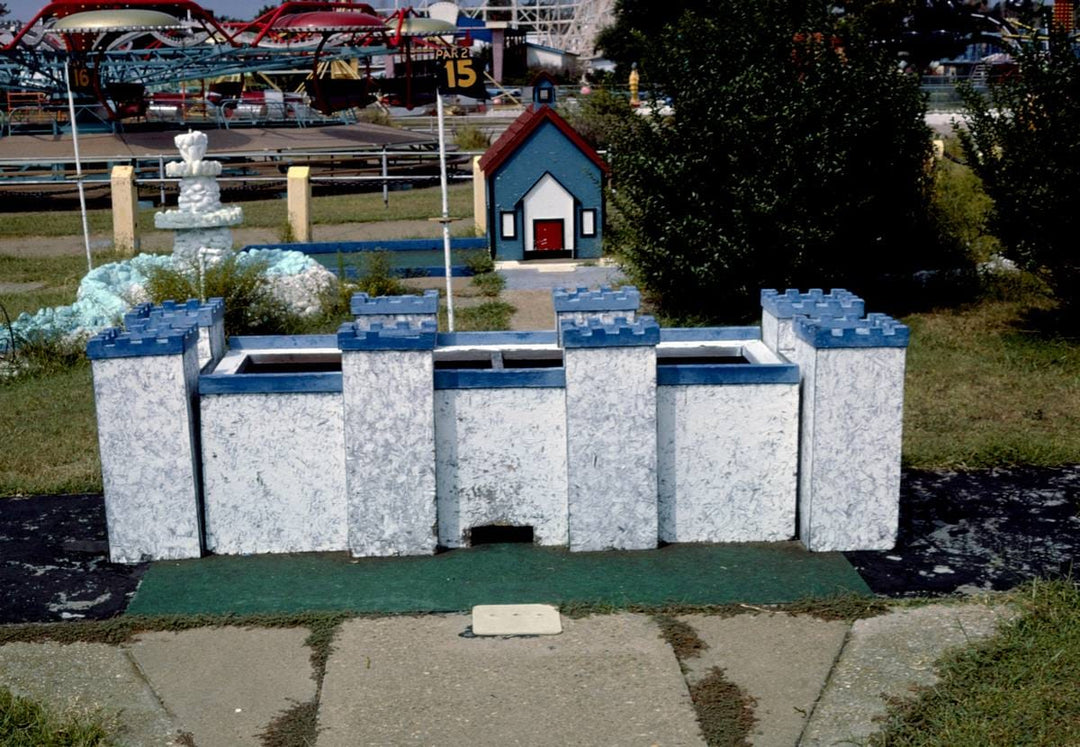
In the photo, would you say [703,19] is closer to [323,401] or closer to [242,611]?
[323,401]

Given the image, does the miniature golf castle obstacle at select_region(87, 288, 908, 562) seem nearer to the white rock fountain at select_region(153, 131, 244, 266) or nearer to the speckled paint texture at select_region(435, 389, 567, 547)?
the speckled paint texture at select_region(435, 389, 567, 547)

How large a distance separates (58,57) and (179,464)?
26.9 m

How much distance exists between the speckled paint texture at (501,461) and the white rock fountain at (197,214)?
6203 mm

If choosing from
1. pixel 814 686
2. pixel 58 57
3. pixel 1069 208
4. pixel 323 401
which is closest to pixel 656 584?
pixel 814 686

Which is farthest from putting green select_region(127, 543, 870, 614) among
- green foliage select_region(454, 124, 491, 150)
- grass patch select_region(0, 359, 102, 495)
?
green foliage select_region(454, 124, 491, 150)

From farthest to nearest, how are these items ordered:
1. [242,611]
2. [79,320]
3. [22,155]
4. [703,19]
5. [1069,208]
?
[22,155]
[703,19]
[79,320]
[1069,208]
[242,611]

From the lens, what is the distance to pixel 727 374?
6898mm

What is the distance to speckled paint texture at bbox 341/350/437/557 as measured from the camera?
662cm

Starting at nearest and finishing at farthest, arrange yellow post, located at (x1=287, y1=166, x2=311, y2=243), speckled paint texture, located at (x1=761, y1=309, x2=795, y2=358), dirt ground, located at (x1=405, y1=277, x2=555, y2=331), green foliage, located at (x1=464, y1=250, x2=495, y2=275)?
speckled paint texture, located at (x1=761, y1=309, x2=795, y2=358) < dirt ground, located at (x1=405, y1=277, x2=555, y2=331) < green foliage, located at (x1=464, y1=250, x2=495, y2=275) < yellow post, located at (x1=287, y1=166, x2=311, y2=243)

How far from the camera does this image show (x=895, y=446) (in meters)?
6.77

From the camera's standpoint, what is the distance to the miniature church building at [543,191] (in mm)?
16328

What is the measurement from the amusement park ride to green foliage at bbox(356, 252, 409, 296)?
53.9 ft

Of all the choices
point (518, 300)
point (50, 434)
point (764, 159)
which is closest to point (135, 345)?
point (50, 434)

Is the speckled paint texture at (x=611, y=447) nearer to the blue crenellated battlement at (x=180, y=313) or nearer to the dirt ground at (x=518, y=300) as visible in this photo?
the blue crenellated battlement at (x=180, y=313)
